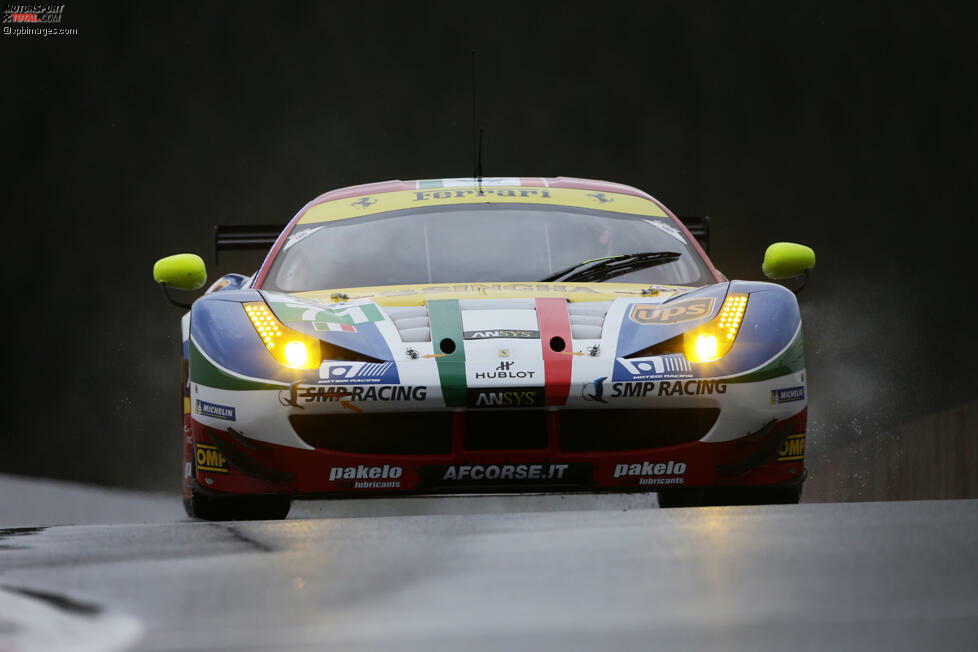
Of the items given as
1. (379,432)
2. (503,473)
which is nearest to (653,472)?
(503,473)

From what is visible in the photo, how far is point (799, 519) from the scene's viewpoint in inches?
91.5

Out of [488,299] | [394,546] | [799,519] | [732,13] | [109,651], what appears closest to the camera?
[109,651]

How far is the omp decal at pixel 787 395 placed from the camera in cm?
353

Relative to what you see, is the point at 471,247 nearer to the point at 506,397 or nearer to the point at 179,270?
the point at 179,270

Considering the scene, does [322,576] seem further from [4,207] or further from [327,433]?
[4,207]

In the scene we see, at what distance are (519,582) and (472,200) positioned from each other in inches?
120

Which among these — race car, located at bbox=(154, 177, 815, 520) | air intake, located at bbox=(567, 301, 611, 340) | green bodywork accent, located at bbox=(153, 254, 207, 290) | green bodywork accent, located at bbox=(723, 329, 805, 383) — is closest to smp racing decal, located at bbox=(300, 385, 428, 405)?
race car, located at bbox=(154, 177, 815, 520)

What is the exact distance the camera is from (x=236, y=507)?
12.5ft

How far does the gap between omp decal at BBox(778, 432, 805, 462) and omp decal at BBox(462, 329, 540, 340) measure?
2.27 feet

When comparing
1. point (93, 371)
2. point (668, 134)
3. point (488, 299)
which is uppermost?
point (668, 134)

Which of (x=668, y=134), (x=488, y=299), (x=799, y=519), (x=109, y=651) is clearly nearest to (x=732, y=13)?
(x=668, y=134)

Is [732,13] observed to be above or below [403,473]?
above

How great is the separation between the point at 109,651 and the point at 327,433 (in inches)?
77.5

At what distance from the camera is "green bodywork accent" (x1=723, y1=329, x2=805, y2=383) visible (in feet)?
11.4
